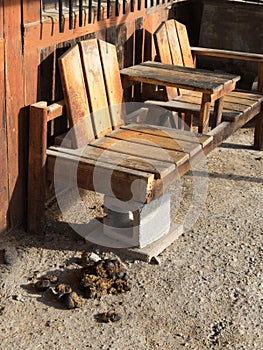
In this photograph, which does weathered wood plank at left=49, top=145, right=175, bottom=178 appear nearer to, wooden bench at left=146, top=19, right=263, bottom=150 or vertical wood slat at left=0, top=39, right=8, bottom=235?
vertical wood slat at left=0, top=39, right=8, bottom=235

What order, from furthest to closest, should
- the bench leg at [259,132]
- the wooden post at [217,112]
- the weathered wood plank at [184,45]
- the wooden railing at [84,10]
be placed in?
the bench leg at [259,132] < the weathered wood plank at [184,45] < the wooden post at [217,112] < the wooden railing at [84,10]

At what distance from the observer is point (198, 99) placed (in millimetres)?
6059

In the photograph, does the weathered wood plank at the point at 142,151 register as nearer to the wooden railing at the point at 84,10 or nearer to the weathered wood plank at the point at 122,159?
the weathered wood plank at the point at 122,159

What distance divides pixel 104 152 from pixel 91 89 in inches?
20.3

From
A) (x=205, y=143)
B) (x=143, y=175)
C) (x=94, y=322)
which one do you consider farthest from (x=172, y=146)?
(x=94, y=322)

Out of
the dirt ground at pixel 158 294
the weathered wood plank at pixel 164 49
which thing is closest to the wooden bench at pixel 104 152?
the dirt ground at pixel 158 294

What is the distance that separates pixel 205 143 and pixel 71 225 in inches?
42.9

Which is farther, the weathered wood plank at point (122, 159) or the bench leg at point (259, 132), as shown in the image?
the bench leg at point (259, 132)

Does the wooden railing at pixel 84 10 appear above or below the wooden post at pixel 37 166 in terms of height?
above

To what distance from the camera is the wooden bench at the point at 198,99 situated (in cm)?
558

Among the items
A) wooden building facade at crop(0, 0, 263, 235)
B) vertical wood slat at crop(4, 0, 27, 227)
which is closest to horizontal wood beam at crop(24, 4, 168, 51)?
wooden building facade at crop(0, 0, 263, 235)

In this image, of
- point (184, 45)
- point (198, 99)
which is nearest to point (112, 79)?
point (198, 99)

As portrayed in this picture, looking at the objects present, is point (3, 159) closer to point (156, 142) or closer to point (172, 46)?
point (156, 142)

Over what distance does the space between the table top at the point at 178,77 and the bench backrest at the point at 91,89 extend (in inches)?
9.6
